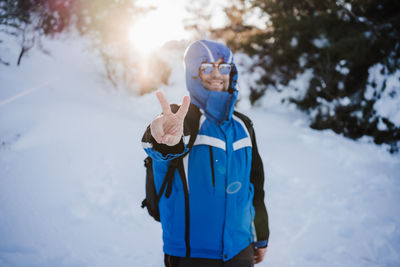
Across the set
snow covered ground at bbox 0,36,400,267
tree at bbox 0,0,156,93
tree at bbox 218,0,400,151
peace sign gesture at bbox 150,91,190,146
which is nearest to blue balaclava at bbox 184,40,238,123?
peace sign gesture at bbox 150,91,190,146

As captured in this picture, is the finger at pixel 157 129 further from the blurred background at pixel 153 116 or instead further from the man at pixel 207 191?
the blurred background at pixel 153 116

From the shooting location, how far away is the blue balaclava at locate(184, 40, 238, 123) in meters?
1.39

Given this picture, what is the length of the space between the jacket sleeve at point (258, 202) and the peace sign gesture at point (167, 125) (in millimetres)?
700

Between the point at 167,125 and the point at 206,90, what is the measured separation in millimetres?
465

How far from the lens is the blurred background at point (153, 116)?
9.68 feet

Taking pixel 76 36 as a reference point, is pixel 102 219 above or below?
below

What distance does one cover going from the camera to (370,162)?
Result: 5270 mm

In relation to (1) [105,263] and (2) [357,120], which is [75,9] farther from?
(2) [357,120]

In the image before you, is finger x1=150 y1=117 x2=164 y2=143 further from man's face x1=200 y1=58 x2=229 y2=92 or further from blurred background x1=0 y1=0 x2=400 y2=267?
blurred background x1=0 y1=0 x2=400 y2=267

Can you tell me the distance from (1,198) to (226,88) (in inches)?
159

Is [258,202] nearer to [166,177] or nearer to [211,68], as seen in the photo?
[166,177]

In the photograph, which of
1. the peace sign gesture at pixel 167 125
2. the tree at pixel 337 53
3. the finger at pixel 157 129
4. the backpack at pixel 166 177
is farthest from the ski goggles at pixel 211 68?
the tree at pixel 337 53

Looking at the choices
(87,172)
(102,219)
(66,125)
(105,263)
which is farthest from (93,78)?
(105,263)

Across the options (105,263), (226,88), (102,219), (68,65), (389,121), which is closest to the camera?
(226,88)
